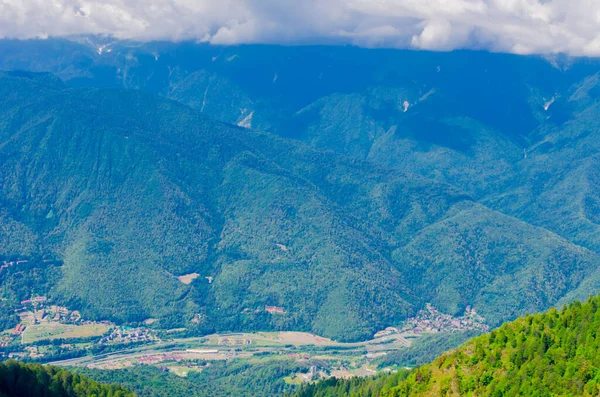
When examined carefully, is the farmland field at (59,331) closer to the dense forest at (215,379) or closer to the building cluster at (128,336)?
the building cluster at (128,336)

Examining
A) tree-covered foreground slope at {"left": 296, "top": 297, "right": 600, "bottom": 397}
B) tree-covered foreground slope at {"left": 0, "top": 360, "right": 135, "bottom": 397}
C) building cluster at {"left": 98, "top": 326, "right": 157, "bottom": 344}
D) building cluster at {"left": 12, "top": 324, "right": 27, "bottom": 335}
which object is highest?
tree-covered foreground slope at {"left": 296, "top": 297, "right": 600, "bottom": 397}

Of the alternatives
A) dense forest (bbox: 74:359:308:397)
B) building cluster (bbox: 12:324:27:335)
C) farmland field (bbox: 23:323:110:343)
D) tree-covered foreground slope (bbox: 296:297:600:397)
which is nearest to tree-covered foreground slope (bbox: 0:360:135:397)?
dense forest (bbox: 74:359:308:397)

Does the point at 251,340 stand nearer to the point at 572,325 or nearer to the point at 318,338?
the point at 318,338

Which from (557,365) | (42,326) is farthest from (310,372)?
(557,365)

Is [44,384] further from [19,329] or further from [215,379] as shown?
[19,329]

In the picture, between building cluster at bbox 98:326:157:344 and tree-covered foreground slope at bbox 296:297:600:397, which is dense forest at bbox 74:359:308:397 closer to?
building cluster at bbox 98:326:157:344

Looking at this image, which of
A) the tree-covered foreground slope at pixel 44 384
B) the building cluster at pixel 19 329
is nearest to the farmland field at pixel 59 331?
the building cluster at pixel 19 329
